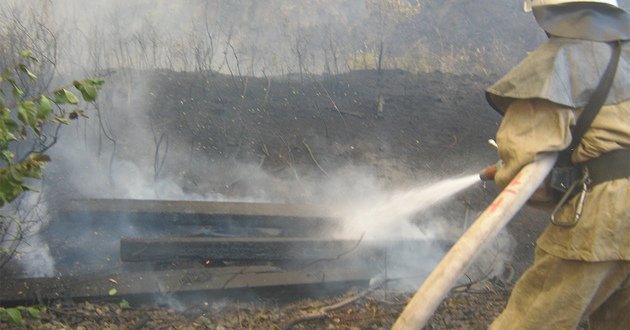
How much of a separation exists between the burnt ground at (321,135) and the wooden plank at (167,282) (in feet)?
0.56

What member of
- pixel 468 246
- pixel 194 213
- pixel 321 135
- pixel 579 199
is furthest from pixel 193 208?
pixel 579 199

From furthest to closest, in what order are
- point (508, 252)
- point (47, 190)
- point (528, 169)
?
point (508, 252) → point (47, 190) → point (528, 169)

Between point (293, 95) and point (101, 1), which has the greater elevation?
point (101, 1)

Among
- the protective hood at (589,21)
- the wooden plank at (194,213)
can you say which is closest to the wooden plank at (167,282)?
the wooden plank at (194,213)

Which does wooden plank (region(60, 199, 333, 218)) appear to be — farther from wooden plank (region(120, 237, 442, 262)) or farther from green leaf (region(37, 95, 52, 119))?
green leaf (region(37, 95, 52, 119))

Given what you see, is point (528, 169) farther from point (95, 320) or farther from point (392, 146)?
point (392, 146)

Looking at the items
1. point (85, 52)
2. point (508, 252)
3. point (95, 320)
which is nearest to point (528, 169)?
point (95, 320)

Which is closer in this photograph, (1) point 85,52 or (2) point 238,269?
(2) point 238,269

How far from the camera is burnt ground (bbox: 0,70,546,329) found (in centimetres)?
536

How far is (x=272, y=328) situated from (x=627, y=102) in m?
2.52

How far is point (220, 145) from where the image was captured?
19.7 ft

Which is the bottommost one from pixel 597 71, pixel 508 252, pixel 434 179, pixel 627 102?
pixel 508 252

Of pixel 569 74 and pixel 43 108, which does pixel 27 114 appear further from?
pixel 569 74

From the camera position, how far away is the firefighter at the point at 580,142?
220 centimetres
